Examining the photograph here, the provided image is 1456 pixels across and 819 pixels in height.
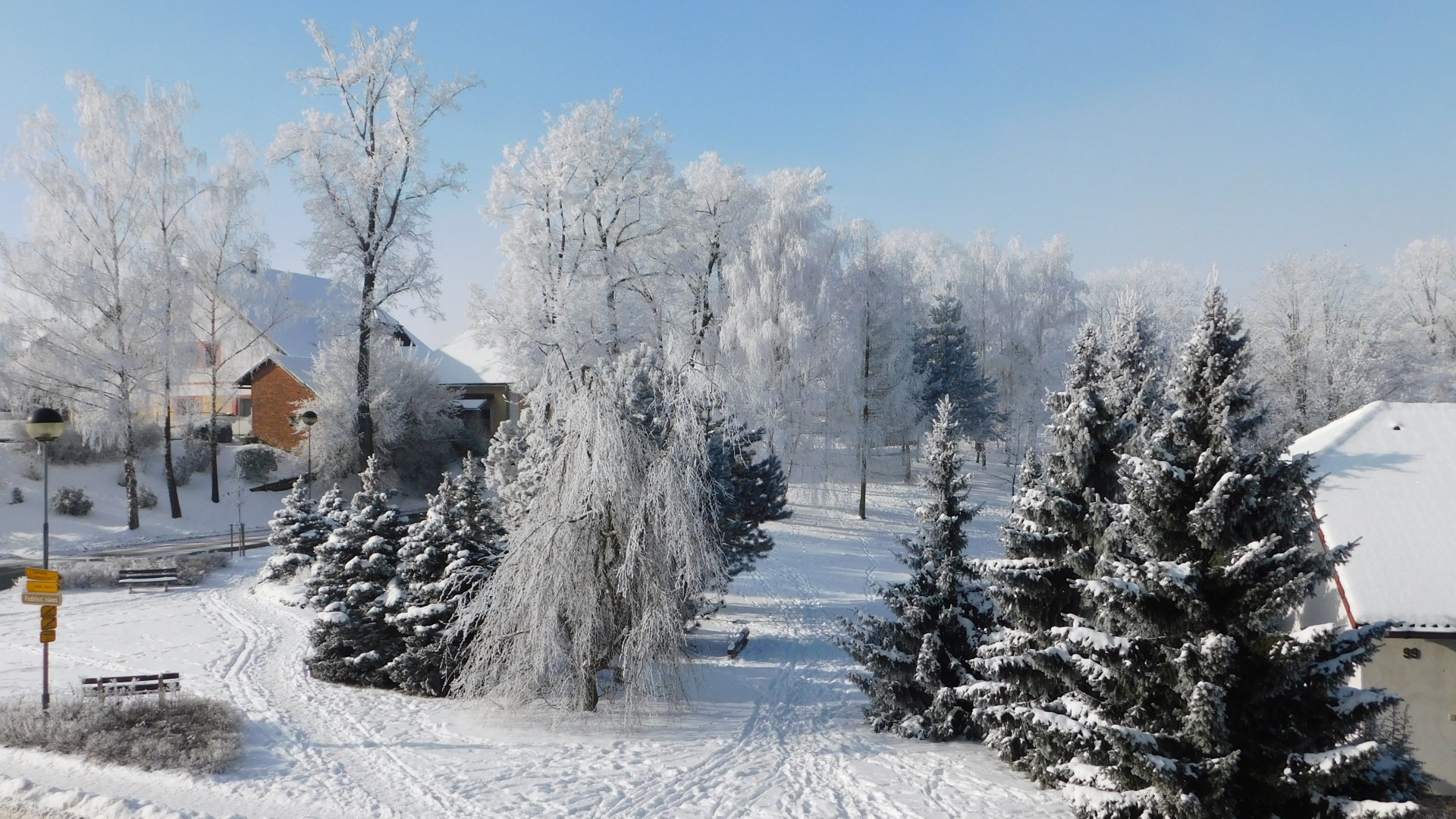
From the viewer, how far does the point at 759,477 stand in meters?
19.6

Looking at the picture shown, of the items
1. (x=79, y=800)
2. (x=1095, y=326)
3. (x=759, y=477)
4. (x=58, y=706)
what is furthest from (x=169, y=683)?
(x=1095, y=326)

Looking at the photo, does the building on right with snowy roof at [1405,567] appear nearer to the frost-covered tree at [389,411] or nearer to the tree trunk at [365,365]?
the tree trunk at [365,365]

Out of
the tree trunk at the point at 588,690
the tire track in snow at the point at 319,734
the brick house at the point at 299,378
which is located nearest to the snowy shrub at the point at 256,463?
the brick house at the point at 299,378

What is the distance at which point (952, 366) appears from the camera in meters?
38.5

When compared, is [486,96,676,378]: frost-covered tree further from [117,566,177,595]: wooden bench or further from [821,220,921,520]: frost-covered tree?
[117,566,177,595]: wooden bench

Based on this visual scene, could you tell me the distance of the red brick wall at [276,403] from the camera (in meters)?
36.2

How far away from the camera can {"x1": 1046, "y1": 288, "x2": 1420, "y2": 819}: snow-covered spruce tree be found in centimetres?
855

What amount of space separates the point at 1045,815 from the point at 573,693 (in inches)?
269

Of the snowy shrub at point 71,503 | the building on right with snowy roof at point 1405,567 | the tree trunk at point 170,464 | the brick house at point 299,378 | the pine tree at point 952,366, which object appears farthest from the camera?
the pine tree at point 952,366

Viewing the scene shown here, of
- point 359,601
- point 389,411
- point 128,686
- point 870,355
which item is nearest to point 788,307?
point 870,355

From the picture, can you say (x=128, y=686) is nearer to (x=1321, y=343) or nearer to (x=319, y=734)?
(x=319, y=734)

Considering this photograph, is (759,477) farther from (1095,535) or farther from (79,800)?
(79,800)

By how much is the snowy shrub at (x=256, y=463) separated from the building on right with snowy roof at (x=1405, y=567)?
33.2 metres

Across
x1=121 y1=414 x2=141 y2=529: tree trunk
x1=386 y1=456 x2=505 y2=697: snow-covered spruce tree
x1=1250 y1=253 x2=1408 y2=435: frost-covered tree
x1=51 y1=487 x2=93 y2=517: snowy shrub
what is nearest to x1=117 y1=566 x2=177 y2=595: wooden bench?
x1=121 y1=414 x2=141 y2=529: tree trunk
